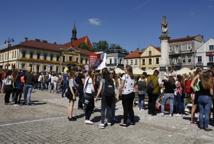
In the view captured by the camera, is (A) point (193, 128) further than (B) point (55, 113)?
No

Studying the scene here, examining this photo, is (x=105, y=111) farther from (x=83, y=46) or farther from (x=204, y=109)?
(x=83, y=46)

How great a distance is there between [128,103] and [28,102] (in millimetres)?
6383

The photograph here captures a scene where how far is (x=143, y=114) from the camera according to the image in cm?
1120

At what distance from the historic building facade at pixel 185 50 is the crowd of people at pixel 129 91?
5684 cm

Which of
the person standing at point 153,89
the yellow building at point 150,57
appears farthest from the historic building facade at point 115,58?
the person standing at point 153,89

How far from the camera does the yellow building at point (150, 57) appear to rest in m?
73.6

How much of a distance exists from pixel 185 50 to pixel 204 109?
205 feet

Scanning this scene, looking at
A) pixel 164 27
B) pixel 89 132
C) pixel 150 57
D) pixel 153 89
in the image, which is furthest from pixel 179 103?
pixel 150 57

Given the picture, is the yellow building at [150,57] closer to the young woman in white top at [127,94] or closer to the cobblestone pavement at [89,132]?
the cobblestone pavement at [89,132]

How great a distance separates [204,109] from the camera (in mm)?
8516

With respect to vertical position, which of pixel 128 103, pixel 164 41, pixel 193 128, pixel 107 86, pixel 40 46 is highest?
pixel 40 46

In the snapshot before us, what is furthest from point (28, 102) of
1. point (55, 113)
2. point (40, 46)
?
point (40, 46)

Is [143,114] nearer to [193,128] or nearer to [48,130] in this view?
[193,128]

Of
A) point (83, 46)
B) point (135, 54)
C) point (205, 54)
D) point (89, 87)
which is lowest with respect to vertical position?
point (89, 87)
